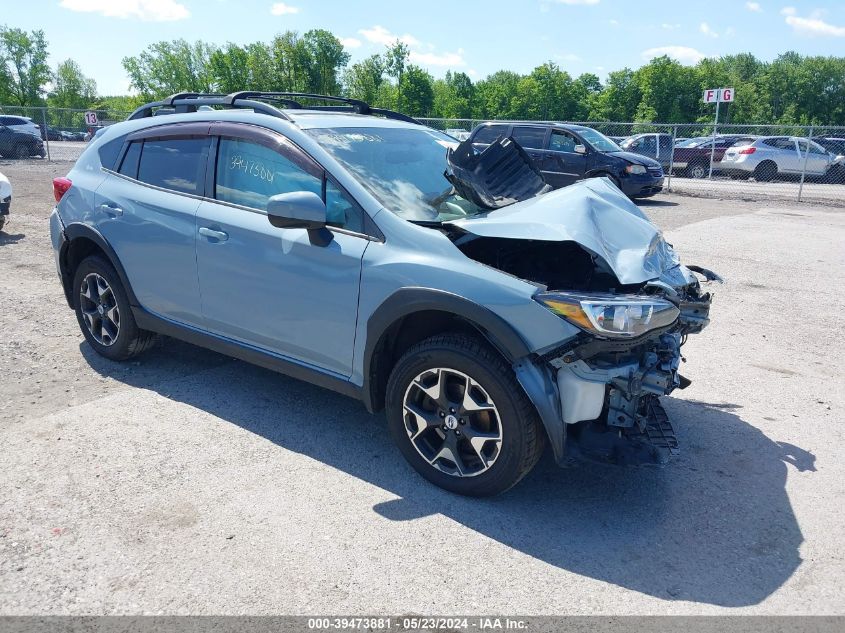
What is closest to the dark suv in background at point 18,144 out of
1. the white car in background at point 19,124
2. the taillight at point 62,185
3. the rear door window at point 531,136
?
the white car in background at point 19,124

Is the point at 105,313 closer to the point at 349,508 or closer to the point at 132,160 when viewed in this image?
the point at 132,160

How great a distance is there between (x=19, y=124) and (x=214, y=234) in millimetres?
26998

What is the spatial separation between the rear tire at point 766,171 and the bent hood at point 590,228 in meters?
21.8

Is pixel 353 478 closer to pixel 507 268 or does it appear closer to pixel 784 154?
pixel 507 268

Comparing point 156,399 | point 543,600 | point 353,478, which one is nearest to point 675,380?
point 543,600

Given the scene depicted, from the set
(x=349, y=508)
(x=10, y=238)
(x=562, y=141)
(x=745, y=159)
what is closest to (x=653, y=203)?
(x=562, y=141)

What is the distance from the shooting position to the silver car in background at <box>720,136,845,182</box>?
2186cm

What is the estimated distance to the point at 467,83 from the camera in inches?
3216

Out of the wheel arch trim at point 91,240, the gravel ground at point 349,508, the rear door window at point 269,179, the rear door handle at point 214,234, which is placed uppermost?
the rear door window at point 269,179

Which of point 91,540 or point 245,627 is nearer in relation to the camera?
point 245,627

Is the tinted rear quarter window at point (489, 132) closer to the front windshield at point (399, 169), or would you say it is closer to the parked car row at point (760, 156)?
the parked car row at point (760, 156)

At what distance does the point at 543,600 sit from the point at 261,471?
1.67 m

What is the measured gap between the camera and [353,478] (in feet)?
11.5

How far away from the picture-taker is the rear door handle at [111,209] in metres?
4.55
